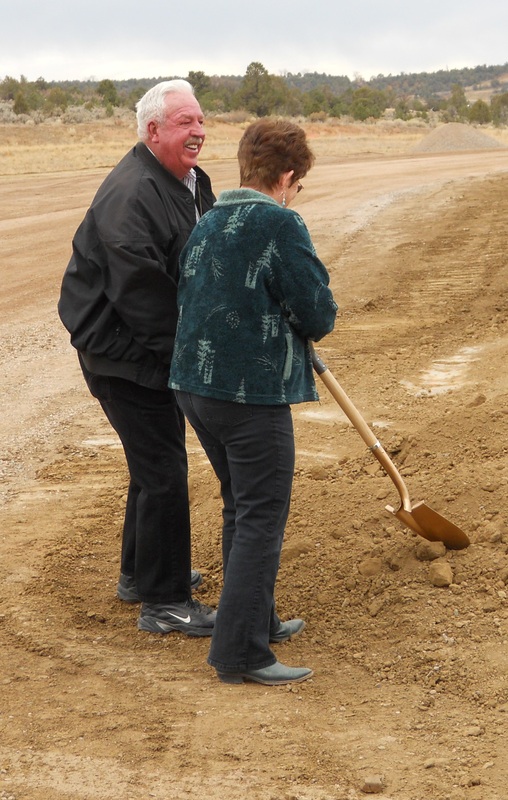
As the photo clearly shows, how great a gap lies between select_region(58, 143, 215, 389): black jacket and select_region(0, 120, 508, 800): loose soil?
1097 mm

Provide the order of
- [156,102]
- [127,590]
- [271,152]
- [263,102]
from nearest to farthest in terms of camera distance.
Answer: [271,152] → [156,102] → [127,590] → [263,102]

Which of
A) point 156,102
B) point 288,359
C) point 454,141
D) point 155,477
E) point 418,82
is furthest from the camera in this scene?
point 418,82

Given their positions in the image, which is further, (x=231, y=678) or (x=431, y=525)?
(x=431, y=525)

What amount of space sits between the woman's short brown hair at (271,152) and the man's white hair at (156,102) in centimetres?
45

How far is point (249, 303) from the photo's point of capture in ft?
10.1

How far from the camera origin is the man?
3365mm

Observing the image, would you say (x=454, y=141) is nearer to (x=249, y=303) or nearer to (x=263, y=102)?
(x=263, y=102)

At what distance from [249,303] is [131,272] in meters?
0.47

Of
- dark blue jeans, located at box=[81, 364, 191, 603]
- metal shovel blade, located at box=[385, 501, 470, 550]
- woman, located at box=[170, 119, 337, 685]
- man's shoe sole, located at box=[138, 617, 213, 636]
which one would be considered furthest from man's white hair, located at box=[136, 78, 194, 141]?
man's shoe sole, located at box=[138, 617, 213, 636]

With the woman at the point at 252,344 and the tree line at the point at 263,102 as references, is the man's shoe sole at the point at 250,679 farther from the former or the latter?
the tree line at the point at 263,102

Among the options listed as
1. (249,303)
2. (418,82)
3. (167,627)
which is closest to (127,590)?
(167,627)

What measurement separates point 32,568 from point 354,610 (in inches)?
59.1

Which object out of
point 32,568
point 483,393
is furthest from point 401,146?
point 32,568

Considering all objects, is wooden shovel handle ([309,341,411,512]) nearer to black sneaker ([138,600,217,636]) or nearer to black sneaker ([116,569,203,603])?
black sneaker ([138,600,217,636])
